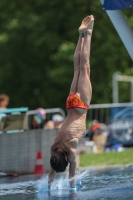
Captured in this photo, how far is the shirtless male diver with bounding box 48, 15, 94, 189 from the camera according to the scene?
9.08m

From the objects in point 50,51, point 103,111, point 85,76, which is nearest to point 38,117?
point 103,111

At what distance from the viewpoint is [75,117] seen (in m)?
9.52

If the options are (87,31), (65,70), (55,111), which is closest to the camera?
(87,31)

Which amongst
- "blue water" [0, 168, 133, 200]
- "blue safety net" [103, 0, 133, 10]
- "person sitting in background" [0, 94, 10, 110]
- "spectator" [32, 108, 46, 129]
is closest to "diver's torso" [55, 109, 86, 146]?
"blue water" [0, 168, 133, 200]

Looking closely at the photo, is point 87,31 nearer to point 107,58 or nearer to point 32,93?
point 107,58

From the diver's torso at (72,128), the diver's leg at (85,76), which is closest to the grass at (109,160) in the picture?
the diver's leg at (85,76)

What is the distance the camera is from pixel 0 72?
31859 mm

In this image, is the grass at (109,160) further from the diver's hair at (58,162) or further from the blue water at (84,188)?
the diver's hair at (58,162)

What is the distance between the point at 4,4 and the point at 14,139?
19971 millimetres

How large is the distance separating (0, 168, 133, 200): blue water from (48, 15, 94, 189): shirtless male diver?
33cm

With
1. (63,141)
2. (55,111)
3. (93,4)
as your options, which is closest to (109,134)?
(55,111)

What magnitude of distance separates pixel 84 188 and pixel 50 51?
2296 cm

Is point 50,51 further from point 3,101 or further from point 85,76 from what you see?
point 85,76

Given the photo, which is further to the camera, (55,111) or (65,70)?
(65,70)
